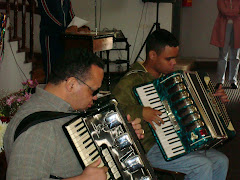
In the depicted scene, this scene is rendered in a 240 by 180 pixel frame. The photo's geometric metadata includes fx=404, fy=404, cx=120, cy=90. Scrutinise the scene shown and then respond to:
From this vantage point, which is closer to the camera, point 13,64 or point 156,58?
point 156,58

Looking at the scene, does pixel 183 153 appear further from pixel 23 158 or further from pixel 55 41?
pixel 55 41

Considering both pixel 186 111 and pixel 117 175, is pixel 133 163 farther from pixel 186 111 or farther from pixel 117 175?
pixel 186 111

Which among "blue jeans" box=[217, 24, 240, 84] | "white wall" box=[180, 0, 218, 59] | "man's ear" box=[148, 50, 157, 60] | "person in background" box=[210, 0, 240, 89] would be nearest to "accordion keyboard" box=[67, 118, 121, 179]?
"man's ear" box=[148, 50, 157, 60]

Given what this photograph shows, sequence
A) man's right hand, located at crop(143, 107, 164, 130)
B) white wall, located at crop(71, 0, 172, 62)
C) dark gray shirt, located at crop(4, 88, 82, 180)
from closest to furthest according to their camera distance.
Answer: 1. dark gray shirt, located at crop(4, 88, 82, 180)
2. man's right hand, located at crop(143, 107, 164, 130)
3. white wall, located at crop(71, 0, 172, 62)

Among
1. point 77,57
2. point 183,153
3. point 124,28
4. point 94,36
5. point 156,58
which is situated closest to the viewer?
point 77,57

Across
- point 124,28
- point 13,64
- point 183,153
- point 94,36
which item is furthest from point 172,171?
point 124,28

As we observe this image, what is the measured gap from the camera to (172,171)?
2.76 m

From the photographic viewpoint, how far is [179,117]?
2639 mm

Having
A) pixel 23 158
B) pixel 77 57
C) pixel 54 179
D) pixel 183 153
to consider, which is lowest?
pixel 183 153

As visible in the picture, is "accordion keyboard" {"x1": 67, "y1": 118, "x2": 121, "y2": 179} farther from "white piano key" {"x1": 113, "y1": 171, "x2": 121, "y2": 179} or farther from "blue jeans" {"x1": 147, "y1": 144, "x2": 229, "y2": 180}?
"blue jeans" {"x1": 147, "y1": 144, "x2": 229, "y2": 180}

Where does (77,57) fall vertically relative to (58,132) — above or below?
above

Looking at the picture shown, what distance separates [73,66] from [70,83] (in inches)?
3.1

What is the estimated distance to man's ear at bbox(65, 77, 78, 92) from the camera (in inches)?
71.4

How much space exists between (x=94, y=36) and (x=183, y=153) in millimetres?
Result: 2598
